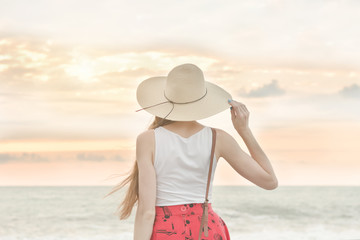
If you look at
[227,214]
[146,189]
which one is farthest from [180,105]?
[227,214]

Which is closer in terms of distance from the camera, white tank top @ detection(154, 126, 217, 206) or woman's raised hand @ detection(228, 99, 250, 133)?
white tank top @ detection(154, 126, 217, 206)

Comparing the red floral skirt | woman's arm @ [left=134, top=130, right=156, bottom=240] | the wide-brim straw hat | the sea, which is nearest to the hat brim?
the wide-brim straw hat

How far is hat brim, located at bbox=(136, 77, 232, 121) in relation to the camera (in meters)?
2.28

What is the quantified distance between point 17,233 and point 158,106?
56.1 ft

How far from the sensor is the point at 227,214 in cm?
2155

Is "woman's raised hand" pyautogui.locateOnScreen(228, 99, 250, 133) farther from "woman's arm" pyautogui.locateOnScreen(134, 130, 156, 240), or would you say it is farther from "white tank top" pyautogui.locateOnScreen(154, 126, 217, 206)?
"woman's arm" pyautogui.locateOnScreen(134, 130, 156, 240)

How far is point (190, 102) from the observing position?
93.3 inches

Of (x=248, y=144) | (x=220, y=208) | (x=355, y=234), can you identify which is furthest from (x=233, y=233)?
(x=248, y=144)

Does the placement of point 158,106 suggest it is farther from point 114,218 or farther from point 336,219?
point 336,219

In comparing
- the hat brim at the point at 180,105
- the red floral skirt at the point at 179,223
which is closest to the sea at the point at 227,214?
the hat brim at the point at 180,105

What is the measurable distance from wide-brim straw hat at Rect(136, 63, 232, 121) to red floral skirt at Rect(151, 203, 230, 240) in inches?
15.1

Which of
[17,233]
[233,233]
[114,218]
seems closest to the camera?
[233,233]

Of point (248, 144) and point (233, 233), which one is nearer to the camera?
point (248, 144)

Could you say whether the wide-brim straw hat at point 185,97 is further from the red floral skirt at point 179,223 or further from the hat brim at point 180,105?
the red floral skirt at point 179,223
